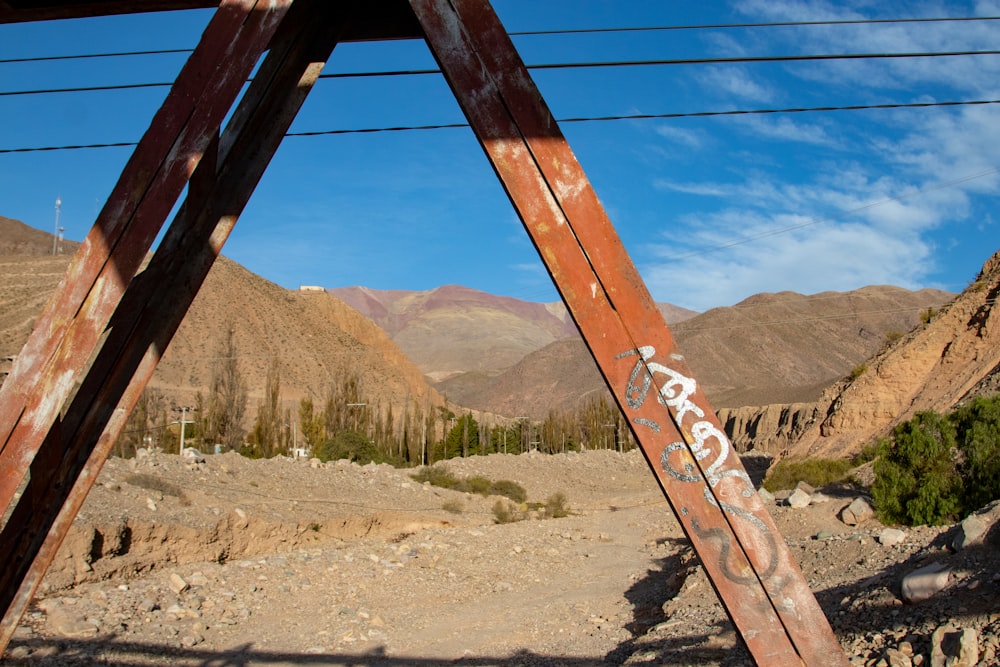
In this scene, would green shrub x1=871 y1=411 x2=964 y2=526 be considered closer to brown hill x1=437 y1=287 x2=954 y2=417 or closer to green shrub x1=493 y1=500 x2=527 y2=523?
green shrub x1=493 y1=500 x2=527 y2=523

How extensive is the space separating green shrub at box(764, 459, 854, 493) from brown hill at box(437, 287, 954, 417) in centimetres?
6308

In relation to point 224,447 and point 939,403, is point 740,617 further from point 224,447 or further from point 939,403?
point 224,447

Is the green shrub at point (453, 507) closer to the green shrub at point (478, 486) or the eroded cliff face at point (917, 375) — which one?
the green shrub at point (478, 486)

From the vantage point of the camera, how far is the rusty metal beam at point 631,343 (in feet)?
7.30

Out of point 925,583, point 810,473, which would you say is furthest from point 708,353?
point 925,583

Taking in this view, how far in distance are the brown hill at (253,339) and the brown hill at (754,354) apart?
25535mm

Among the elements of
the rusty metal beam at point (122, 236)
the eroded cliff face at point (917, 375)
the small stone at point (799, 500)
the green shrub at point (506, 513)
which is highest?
the rusty metal beam at point (122, 236)

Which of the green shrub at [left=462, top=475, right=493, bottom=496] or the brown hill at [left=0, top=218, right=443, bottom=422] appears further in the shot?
the brown hill at [left=0, top=218, right=443, bottom=422]

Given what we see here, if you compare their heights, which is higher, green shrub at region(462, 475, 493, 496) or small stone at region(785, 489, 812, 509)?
green shrub at region(462, 475, 493, 496)

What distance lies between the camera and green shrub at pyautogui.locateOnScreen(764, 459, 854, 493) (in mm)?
20812

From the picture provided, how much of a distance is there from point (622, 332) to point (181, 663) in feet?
29.7

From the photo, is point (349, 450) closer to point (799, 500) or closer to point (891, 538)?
point (799, 500)

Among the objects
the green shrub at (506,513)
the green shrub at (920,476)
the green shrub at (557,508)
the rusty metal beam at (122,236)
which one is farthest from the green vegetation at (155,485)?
the rusty metal beam at (122,236)

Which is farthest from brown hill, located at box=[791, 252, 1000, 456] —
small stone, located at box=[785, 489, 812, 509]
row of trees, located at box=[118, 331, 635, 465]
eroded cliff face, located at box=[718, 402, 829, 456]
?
eroded cliff face, located at box=[718, 402, 829, 456]
